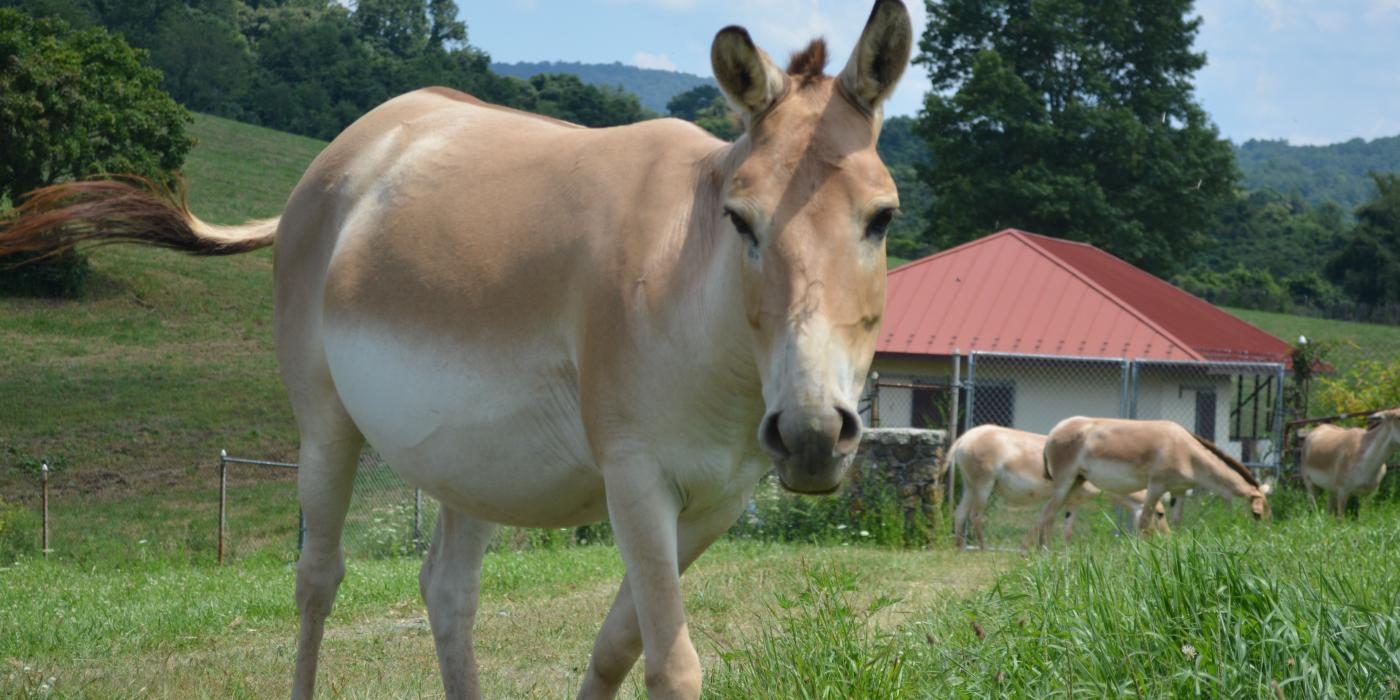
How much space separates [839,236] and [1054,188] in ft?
127

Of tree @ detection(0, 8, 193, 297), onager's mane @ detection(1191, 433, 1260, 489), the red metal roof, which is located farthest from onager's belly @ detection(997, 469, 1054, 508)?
tree @ detection(0, 8, 193, 297)

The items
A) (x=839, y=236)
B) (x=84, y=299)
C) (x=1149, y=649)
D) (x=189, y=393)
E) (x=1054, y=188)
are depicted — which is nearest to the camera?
(x=839, y=236)

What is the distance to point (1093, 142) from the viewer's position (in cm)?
4066

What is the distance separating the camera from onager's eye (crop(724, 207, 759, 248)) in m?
2.53

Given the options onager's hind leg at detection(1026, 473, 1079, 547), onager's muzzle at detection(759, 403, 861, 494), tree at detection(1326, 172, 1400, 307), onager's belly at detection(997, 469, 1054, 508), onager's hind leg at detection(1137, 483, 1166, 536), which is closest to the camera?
onager's muzzle at detection(759, 403, 861, 494)

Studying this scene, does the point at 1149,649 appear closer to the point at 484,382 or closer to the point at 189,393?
the point at 484,382

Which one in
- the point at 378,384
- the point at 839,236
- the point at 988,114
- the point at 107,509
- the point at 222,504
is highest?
the point at 988,114

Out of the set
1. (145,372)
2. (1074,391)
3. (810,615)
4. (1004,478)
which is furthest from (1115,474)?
(145,372)

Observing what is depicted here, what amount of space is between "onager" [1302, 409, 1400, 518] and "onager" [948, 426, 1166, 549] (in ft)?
5.23

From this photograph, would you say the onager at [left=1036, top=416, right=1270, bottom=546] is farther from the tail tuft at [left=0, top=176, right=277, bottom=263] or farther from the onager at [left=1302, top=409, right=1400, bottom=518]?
the tail tuft at [left=0, top=176, right=277, bottom=263]

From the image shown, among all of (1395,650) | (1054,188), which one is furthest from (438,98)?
(1054,188)

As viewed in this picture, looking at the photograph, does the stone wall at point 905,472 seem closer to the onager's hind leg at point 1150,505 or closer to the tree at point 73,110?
the onager's hind leg at point 1150,505

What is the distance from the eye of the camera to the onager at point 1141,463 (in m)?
12.1

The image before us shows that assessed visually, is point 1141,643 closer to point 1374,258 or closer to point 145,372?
point 145,372
